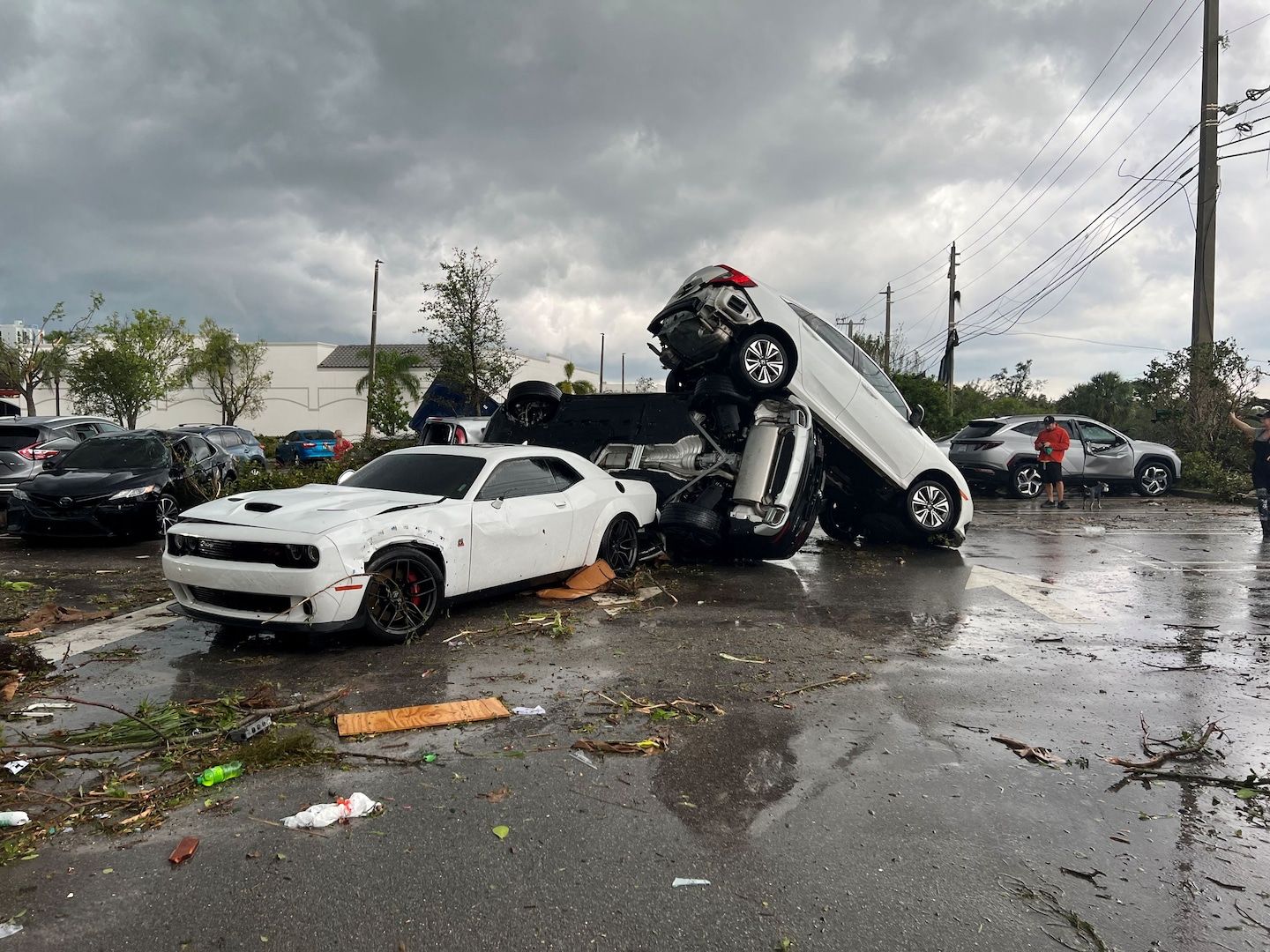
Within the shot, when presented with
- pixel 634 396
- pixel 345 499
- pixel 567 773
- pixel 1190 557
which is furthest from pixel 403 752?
pixel 1190 557

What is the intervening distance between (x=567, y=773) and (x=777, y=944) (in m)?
1.36

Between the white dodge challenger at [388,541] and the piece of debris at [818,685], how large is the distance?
251 centimetres

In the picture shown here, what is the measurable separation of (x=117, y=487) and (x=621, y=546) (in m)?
6.60

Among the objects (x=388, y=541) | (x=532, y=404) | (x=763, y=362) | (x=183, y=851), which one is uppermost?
A: (x=763, y=362)

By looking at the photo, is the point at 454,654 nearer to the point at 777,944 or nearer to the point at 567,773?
the point at 567,773

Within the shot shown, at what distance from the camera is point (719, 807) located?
11.0ft

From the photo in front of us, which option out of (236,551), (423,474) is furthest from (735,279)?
(236,551)

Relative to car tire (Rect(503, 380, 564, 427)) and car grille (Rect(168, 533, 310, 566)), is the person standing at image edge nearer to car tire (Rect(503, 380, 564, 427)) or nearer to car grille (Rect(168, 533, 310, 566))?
car tire (Rect(503, 380, 564, 427))

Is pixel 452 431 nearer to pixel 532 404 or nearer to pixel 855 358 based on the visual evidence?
pixel 532 404

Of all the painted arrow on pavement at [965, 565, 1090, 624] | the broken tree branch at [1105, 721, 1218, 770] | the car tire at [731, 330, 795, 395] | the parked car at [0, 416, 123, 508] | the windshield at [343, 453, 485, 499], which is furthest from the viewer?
the parked car at [0, 416, 123, 508]

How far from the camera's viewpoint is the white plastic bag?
3129 millimetres

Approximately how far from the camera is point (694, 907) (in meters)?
2.63

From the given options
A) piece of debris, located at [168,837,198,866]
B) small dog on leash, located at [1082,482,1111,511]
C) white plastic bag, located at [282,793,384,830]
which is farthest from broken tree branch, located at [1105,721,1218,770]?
small dog on leash, located at [1082,482,1111,511]

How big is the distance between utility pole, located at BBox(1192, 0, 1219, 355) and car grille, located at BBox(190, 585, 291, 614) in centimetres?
2225
